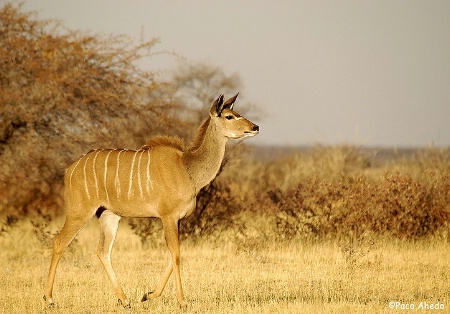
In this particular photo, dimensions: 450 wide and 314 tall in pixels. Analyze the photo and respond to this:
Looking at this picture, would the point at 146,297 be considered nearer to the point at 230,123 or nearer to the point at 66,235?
the point at 66,235

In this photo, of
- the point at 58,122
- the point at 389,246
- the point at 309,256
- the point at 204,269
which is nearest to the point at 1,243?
the point at 58,122

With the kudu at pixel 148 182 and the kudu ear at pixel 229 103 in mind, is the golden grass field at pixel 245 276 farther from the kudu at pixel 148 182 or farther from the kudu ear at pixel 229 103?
the kudu ear at pixel 229 103

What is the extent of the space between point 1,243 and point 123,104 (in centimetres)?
335

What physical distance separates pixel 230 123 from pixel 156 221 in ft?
17.0

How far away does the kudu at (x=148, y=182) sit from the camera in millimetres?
9922

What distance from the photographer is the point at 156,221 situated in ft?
49.6

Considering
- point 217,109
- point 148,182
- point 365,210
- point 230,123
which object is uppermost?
point 217,109

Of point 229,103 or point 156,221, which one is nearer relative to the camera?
Result: point 229,103

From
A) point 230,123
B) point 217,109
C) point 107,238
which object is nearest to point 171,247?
point 107,238

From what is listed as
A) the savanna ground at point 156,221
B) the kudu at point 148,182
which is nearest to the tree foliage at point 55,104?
the savanna ground at point 156,221

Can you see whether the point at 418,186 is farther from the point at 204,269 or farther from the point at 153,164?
the point at 153,164

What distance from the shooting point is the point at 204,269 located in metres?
12.2

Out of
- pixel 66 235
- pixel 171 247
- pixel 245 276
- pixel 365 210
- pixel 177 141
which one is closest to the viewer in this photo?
pixel 171 247

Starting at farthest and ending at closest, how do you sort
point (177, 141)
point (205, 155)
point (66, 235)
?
point (177, 141) → point (205, 155) → point (66, 235)
